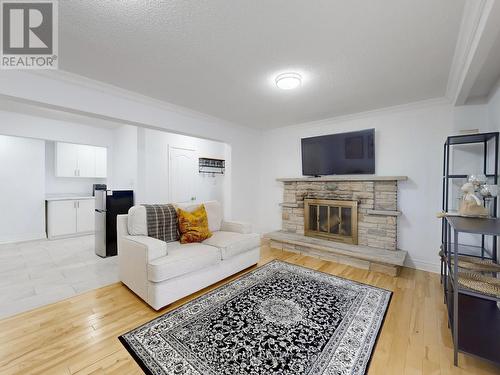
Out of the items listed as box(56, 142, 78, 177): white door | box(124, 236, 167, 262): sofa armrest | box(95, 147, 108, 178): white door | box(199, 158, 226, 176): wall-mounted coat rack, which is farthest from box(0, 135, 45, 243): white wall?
box(124, 236, 167, 262): sofa armrest

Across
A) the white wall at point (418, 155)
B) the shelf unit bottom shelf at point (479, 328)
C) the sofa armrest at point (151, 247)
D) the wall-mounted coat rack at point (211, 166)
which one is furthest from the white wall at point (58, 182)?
the shelf unit bottom shelf at point (479, 328)

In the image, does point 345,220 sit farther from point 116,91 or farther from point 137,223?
point 116,91

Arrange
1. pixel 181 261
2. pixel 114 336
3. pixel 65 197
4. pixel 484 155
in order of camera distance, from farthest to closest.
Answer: pixel 65 197, pixel 484 155, pixel 181 261, pixel 114 336

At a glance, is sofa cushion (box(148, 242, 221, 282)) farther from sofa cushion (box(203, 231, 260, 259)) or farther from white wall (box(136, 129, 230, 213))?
white wall (box(136, 129, 230, 213))

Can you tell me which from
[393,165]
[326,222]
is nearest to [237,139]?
[326,222]

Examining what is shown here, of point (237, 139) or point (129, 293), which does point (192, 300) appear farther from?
point (237, 139)

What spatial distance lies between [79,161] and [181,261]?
4893 mm

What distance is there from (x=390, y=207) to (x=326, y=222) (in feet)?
3.35

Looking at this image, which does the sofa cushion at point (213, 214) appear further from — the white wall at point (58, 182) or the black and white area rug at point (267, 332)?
the white wall at point (58, 182)

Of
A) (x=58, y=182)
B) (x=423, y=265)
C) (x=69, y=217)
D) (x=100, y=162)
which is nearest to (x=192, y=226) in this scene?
(x=423, y=265)

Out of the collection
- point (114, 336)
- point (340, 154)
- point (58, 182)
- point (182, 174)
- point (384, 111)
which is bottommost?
point (114, 336)

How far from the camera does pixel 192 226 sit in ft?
9.28

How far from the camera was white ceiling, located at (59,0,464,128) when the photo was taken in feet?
4.75

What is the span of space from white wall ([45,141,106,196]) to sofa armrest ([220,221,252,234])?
4560 mm
